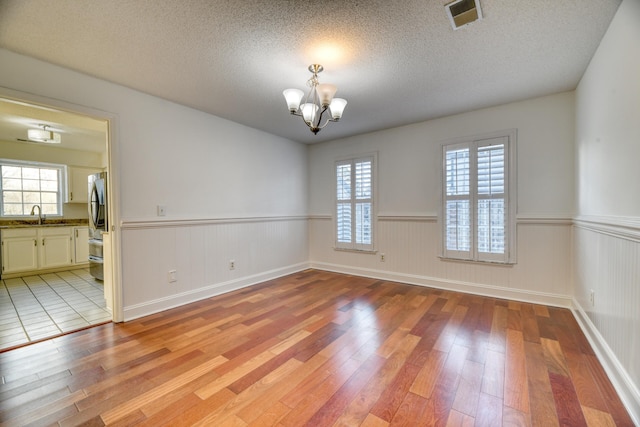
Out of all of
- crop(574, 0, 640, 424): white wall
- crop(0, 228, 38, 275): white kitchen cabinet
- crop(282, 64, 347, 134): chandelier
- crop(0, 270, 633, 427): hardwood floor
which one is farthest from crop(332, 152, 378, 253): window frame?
crop(0, 228, 38, 275): white kitchen cabinet

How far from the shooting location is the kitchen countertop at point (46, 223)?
4.70 metres

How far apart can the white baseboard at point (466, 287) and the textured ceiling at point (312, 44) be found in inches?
88.8

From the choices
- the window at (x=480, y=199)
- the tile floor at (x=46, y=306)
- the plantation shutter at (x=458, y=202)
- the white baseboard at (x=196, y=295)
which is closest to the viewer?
the tile floor at (x=46, y=306)

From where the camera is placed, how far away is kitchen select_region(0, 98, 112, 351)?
3.01 metres

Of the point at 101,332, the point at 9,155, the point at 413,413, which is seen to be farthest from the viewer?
the point at 9,155

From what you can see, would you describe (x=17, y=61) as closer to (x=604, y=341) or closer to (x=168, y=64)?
(x=168, y=64)

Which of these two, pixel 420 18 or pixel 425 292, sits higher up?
pixel 420 18

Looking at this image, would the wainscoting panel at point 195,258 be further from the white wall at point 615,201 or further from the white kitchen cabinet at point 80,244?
the white wall at point 615,201

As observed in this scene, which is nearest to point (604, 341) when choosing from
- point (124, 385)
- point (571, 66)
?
point (571, 66)

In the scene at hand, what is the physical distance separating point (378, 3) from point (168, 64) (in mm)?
1768

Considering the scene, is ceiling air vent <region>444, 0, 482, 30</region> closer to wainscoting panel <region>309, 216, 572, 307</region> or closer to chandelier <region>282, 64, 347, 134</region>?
chandelier <region>282, 64, 347, 134</region>

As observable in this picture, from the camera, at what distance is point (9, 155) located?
4.65 m

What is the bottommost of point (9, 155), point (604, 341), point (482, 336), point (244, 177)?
point (482, 336)

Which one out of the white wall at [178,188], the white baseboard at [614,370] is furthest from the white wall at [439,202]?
the white wall at [178,188]
